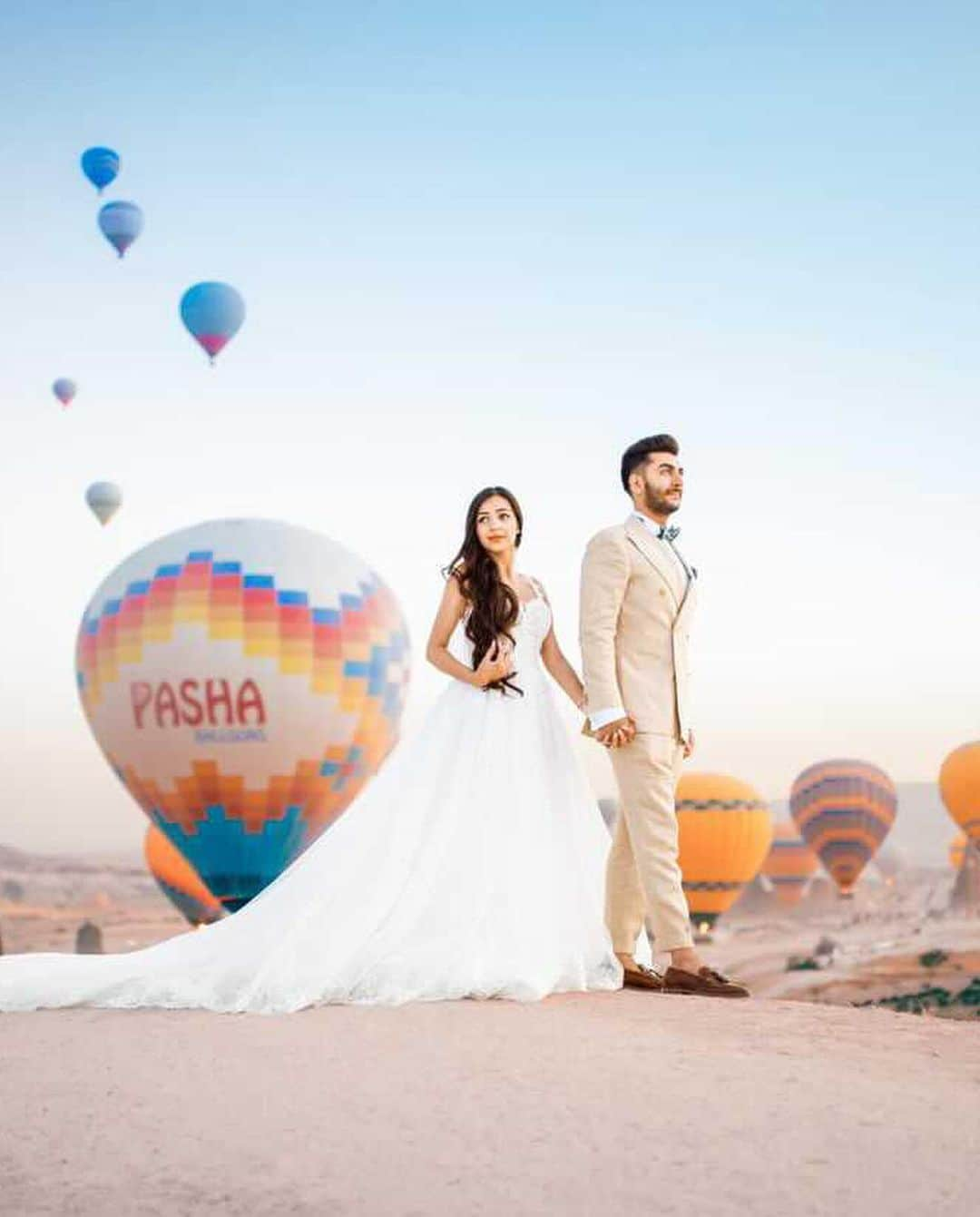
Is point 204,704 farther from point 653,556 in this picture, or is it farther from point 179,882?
point 653,556

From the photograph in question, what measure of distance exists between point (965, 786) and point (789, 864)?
18.8 m

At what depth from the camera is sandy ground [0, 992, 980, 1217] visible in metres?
3.38

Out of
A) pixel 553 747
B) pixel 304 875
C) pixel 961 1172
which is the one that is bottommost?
pixel 961 1172

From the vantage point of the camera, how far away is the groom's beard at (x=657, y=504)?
631 centimetres

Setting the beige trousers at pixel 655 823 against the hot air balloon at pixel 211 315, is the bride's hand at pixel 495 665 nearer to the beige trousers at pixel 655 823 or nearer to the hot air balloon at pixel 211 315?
the beige trousers at pixel 655 823

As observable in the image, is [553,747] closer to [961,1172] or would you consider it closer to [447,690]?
[447,690]

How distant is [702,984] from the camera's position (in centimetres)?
595

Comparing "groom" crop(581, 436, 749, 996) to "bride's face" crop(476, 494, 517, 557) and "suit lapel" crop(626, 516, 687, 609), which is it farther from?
"bride's face" crop(476, 494, 517, 557)

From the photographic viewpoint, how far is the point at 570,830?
657 cm

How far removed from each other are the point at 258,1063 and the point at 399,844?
1928mm

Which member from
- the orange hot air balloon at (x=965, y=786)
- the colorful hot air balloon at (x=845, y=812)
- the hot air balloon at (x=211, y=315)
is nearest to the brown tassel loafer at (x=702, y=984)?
the hot air balloon at (x=211, y=315)

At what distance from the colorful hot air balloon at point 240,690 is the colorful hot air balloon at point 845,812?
3166cm

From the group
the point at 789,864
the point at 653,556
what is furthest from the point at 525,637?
the point at 789,864

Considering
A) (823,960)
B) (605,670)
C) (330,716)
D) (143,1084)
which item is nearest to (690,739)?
(605,670)
